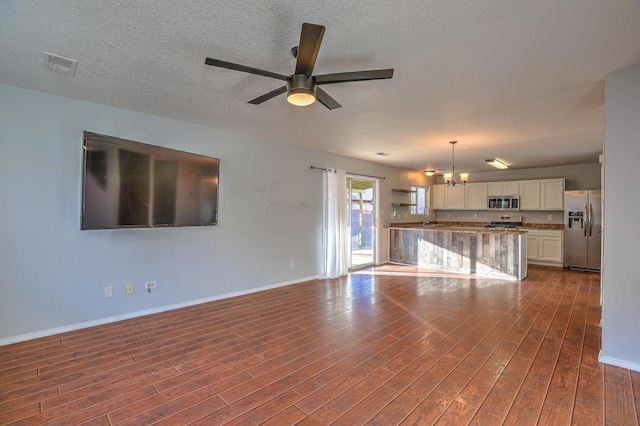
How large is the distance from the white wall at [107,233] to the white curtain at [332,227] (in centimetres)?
75

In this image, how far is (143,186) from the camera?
3.43m

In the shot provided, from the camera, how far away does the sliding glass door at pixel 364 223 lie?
6785 mm

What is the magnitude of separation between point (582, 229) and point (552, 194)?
1.04 meters

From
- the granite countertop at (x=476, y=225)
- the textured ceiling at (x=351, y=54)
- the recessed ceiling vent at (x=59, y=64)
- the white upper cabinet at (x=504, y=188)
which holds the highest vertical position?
the textured ceiling at (x=351, y=54)

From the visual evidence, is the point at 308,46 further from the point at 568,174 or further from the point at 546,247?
the point at 568,174

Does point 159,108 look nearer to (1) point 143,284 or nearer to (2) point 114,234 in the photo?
(2) point 114,234

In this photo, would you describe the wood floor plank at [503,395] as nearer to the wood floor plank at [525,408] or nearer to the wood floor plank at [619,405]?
the wood floor plank at [525,408]

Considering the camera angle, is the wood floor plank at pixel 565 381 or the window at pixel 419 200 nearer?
the wood floor plank at pixel 565 381

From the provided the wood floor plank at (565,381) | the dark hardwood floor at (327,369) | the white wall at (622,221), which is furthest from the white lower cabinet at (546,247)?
the white wall at (622,221)

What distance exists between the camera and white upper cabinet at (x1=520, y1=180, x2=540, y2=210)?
7.26 metres

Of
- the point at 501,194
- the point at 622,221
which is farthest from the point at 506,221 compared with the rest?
the point at 622,221

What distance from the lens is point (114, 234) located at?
3.44 m

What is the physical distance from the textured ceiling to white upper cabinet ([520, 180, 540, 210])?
3884mm

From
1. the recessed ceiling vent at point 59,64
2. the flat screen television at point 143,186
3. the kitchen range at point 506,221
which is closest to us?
the recessed ceiling vent at point 59,64
